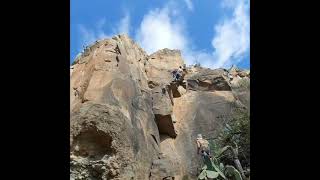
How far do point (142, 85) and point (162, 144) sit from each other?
12.8 feet

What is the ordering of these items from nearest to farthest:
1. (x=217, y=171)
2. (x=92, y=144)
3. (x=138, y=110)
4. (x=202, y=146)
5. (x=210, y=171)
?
(x=92, y=144) → (x=217, y=171) → (x=210, y=171) → (x=202, y=146) → (x=138, y=110)

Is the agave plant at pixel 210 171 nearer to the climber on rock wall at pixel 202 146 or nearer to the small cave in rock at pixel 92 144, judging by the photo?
the climber on rock wall at pixel 202 146

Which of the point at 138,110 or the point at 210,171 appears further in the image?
the point at 138,110

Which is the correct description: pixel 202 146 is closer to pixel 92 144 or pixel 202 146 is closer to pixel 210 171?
pixel 210 171

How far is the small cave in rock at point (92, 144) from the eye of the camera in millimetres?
17297

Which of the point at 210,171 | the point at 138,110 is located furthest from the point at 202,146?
the point at 138,110

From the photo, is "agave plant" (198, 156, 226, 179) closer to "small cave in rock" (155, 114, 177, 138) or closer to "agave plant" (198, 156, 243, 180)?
"agave plant" (198, 156, 243, 180)

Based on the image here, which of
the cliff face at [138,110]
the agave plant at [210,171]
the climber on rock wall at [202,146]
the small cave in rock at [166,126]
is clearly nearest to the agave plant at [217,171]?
the agave plant at [210,171]

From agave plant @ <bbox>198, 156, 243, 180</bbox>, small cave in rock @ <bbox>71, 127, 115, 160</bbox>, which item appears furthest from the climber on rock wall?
small cave in rock @ <bbox>71, 127, 115, 160</bbox>

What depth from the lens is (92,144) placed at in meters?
17.5

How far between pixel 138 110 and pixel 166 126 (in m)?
3.03

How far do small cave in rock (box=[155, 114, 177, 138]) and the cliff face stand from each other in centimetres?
5
